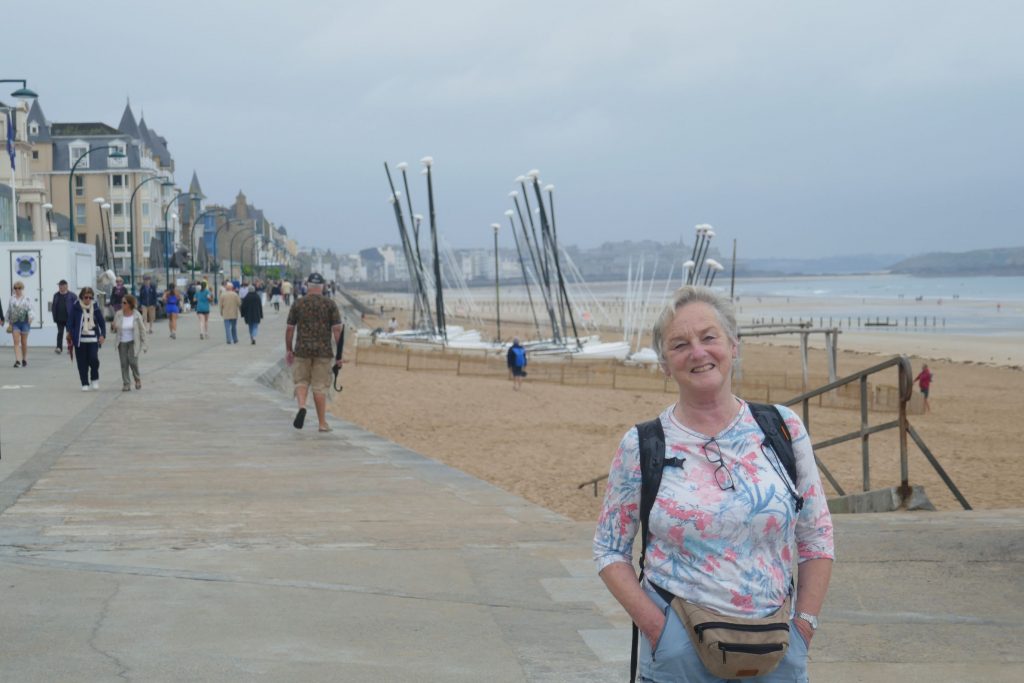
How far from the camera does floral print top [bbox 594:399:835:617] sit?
3188 millimetres

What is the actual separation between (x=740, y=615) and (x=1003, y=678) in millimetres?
2367

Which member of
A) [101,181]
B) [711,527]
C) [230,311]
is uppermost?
[101,181]

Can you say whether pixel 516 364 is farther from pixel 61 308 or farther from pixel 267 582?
pixel 267 582

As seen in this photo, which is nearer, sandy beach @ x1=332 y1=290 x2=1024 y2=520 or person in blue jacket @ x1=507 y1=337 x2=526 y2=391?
sandy beach @ x1=332 y1=290 x2=1024 y2=520

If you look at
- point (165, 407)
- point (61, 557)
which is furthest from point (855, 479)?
point (61, 557)

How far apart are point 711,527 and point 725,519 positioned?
4cm

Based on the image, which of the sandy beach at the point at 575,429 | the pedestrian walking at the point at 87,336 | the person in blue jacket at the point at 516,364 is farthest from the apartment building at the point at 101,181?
the pedestrian walking at the point at 87,336

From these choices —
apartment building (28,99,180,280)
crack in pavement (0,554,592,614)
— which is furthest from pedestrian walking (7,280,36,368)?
apartment building (28,99,180,280)

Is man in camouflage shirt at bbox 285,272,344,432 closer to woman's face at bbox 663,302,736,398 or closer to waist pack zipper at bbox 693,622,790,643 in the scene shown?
woman's face at bbox 663,302,736,398

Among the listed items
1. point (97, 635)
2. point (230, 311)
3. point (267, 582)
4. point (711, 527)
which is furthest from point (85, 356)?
point (711, 527)

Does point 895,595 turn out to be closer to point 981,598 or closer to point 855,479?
point 981,598

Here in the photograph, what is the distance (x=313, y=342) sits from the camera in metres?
13.6

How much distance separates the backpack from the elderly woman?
1 cm

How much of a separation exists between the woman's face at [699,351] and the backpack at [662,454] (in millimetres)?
121
